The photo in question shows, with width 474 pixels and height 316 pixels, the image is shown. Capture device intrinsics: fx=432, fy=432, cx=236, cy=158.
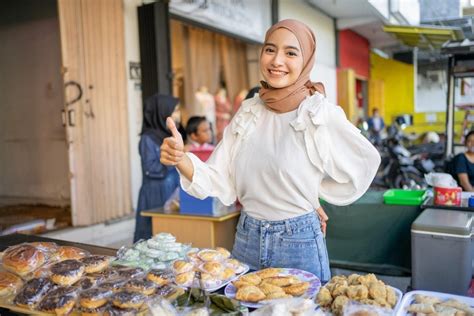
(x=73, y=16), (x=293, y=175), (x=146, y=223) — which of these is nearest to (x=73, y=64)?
(x=73, y=16)

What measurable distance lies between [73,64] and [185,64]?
328cm

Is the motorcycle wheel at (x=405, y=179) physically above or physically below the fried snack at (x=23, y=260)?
below

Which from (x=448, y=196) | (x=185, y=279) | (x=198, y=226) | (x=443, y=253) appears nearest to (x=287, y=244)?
(x=185, y=279)

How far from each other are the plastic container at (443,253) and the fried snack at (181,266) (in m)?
1.51

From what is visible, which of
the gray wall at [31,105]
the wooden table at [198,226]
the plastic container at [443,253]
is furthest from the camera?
the gray wall at [31,105]

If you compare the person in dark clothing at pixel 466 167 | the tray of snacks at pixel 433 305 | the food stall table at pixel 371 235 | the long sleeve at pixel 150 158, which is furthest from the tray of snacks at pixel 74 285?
the person in dark clothing at pixel 466 167

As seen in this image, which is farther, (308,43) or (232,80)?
(232,80)

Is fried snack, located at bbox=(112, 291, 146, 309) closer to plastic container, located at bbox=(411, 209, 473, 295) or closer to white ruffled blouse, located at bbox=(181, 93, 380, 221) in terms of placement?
white ruffled blouse, located at bbox=(181, 93, 380, 221)

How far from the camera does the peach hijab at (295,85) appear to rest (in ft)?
5.06

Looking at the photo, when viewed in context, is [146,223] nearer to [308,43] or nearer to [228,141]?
[228,141]

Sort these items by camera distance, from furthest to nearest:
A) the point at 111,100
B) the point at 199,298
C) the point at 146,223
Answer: the point at 111,100, the point at 146,223, the point at 199,298

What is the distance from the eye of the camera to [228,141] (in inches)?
65.2

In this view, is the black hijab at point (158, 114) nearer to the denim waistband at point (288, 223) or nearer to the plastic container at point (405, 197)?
the plastic container at point (405, 197)

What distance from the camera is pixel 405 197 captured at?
309 centimetres
